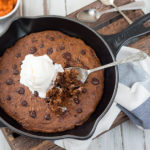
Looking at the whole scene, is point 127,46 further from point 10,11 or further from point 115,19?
point 10,11

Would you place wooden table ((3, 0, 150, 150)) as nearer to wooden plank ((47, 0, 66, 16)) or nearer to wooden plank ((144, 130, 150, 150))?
wooden plank ((47, 0, 66, 16))

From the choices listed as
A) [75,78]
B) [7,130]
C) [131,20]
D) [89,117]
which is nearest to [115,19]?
[131,20]

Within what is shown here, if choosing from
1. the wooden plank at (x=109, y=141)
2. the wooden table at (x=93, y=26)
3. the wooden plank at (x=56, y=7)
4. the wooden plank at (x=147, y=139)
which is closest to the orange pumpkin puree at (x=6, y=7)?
the wooden table at (x=93, y=26)

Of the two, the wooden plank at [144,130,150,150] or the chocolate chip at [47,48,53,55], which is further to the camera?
the wooden plank at [144,130,150,150]

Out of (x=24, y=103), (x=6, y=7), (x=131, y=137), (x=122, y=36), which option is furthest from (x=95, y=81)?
(x=6, y=7)

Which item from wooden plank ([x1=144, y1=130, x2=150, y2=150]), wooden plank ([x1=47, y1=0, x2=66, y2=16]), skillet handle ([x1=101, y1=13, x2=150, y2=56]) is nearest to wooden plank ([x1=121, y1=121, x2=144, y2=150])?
wooden plank ([x1=144, y1=130, x2=150, y2=150])

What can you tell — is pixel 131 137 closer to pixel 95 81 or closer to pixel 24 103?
pixel 95 81

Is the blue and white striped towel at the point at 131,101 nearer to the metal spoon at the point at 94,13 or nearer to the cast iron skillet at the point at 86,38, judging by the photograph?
the cast iron skillet at the point at 86,38
